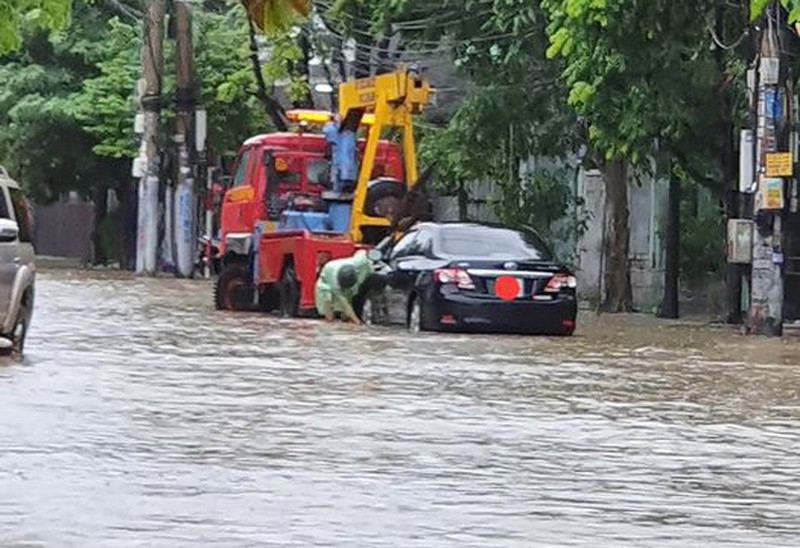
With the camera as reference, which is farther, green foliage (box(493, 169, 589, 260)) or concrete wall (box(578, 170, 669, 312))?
concrete wall (box(578, 170, 669, 312))

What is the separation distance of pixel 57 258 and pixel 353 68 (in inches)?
1052

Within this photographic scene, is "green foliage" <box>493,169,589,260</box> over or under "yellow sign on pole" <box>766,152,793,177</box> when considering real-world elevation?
under

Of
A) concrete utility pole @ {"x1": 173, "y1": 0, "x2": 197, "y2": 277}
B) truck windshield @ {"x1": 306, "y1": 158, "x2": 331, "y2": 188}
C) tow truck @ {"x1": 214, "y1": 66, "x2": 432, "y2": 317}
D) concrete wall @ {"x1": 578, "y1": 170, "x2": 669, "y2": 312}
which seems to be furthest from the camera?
concrete utility pole @ {"x1": 173, "y1": 0, "x2": 197, "y2": 277}

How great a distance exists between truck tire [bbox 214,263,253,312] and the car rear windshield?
5915 mm

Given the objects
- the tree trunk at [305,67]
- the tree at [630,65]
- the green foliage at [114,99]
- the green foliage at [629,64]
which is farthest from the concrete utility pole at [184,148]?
the green foliage at [629,64]

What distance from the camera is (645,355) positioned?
2212cm

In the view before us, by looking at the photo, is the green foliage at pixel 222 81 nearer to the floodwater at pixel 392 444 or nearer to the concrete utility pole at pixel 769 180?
the concrete utility pole at pixel 769 180

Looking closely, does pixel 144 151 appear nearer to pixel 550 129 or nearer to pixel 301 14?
pixel 550 129

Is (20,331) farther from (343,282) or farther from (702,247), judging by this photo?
(702,247)

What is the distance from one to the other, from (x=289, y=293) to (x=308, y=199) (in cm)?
148

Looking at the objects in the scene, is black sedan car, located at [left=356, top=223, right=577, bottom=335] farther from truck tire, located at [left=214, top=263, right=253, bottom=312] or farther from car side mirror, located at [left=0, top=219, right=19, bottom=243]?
car side mirror, located at [left=0, top=219, right=19, bottom=243]

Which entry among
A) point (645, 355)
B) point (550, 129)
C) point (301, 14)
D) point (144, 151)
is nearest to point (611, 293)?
point (550, 129)

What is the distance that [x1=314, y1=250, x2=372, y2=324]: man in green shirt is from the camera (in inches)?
1040

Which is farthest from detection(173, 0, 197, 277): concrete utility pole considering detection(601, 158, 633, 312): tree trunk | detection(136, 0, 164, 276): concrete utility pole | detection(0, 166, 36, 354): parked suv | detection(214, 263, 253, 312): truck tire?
detection(0, 166, 36, 354): parked suv
